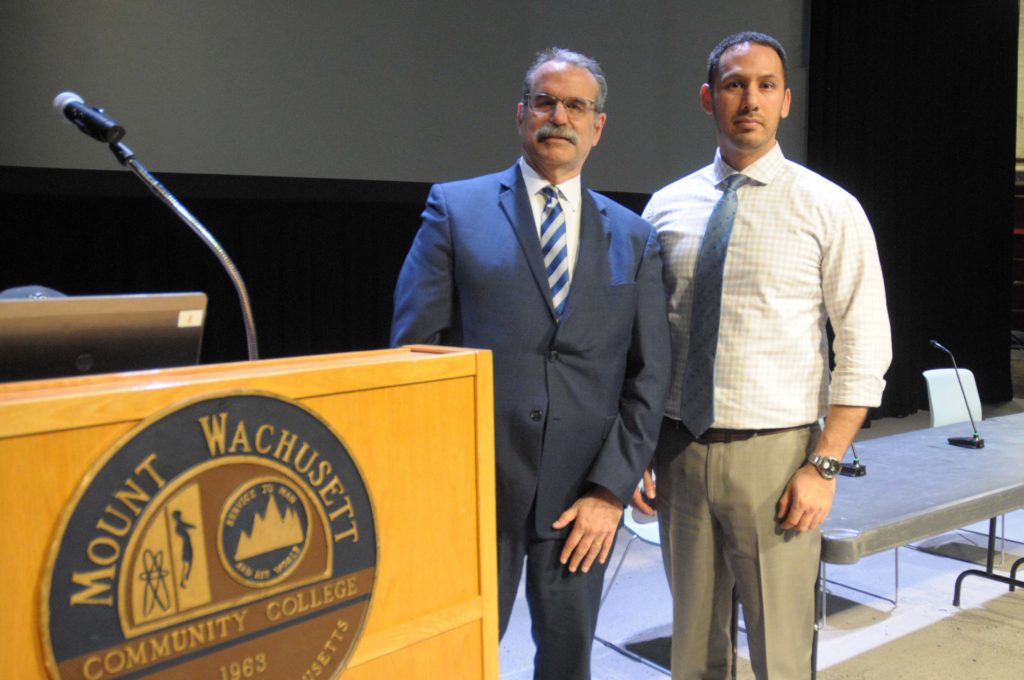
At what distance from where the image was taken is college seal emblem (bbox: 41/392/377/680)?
831mm

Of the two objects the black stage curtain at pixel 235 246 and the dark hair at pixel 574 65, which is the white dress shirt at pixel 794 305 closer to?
the dark hair at pixel 574 65

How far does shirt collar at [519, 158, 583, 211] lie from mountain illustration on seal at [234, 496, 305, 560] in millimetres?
898

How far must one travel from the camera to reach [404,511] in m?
1.09

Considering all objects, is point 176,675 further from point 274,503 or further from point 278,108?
point 278,108

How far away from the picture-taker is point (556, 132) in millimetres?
1637


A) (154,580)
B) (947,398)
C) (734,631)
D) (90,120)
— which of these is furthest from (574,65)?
(947,398)

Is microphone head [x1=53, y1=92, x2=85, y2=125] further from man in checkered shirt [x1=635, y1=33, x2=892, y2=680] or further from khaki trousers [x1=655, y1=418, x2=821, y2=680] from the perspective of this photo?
khaki trousers [x1=655, y1=418, x2=821, y2=680]

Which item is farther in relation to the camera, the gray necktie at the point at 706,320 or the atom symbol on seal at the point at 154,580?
the gray necktie at the point at 706,320

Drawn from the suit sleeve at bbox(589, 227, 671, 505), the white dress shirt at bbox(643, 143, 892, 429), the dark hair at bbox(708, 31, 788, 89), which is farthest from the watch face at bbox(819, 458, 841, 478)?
the dark hair at bbox(708, 31, 788, 89)

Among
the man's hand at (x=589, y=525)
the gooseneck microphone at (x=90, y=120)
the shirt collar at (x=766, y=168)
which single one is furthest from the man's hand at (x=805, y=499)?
the gooseneck microphone at (x=90, y=120)

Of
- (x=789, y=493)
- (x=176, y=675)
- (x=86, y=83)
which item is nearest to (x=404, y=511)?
(x=176, y=675)

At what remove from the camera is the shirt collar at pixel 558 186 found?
1.69 meters

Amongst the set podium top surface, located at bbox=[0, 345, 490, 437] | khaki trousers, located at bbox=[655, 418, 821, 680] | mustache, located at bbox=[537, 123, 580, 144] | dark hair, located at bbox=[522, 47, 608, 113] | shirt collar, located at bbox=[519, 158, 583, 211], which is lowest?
khaki trousers, located at bbox=[655, 418, 821, 680]

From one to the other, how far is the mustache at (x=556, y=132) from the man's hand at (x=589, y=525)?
2.04 ft
